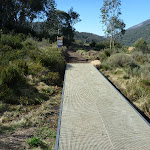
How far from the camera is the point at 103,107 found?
15.0ft

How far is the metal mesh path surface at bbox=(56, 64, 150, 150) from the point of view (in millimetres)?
2982

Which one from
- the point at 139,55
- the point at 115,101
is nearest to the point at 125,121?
the point at 115,101

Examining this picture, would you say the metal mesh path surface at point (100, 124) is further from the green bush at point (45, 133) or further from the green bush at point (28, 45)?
the green bush at point (28, 45)

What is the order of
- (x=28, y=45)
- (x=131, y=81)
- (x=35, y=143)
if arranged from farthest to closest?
(x=28, y=45), (x=131, y=81), (x=35, y=143)

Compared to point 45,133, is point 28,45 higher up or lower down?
higher up

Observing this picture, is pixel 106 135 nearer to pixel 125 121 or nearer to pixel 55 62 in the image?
pixel 125 121

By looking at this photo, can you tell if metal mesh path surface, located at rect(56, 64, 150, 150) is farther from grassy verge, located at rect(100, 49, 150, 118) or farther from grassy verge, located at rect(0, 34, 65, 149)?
grassy verge, located at rect(100, 49, 150, 118)

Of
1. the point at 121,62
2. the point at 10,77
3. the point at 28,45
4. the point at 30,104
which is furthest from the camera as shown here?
the point at 28,45

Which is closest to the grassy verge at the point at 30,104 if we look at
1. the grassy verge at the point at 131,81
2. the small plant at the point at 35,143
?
the small plant at the point at 35,143

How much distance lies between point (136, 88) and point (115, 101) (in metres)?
2.02

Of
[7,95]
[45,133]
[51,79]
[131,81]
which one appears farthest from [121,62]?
[45,133]

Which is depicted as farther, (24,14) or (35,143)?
(24,14)

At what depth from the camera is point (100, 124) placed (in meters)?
3.65

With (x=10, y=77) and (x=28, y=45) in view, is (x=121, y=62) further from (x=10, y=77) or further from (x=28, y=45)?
(x=10, y=77)
